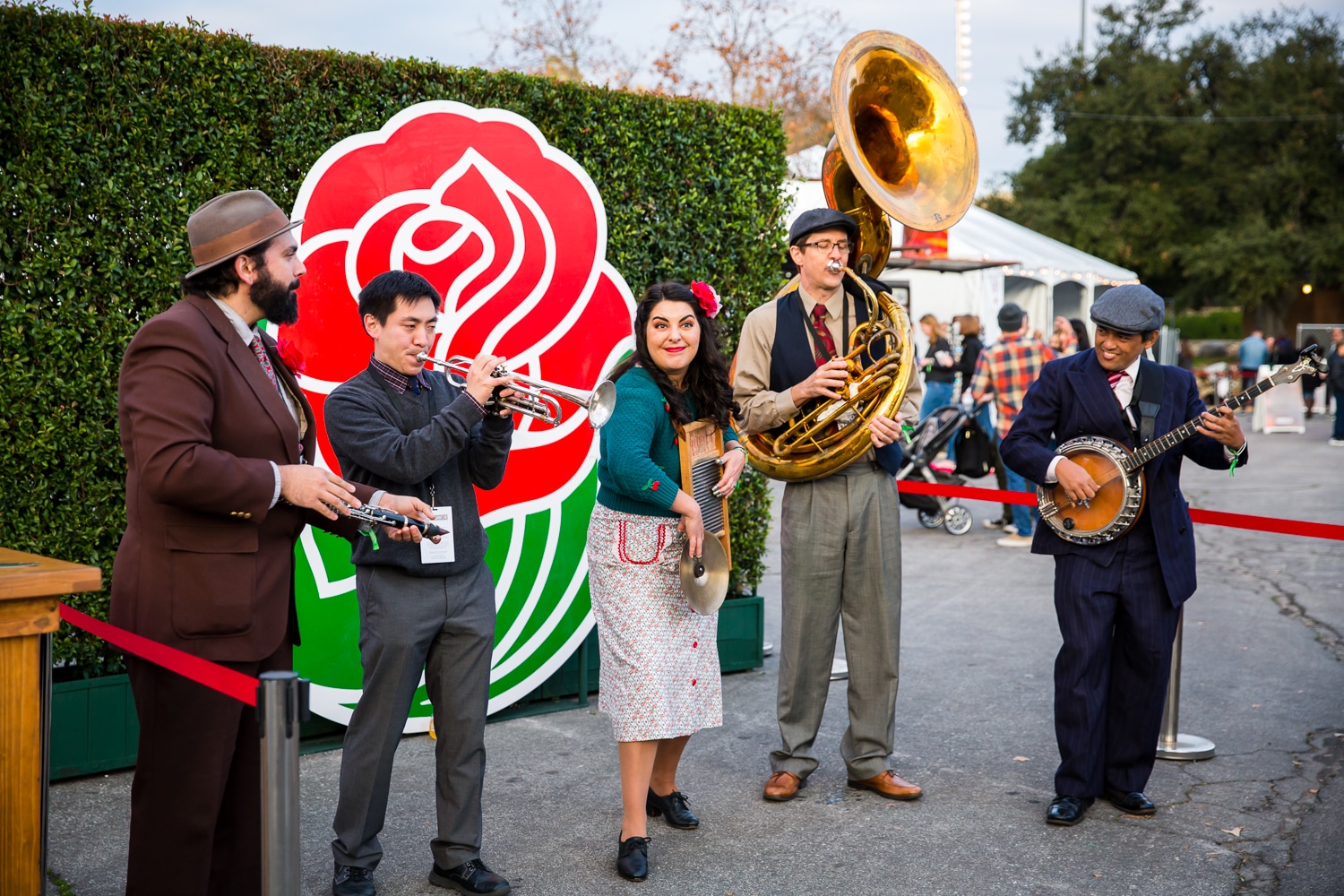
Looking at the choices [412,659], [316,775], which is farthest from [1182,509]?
[316,775]

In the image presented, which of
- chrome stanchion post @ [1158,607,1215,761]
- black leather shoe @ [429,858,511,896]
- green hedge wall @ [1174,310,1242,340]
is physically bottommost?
black leather shoe @ [429,858,511,896]

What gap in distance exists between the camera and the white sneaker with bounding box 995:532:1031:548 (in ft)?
31.3

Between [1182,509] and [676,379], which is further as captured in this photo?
[1182,509]

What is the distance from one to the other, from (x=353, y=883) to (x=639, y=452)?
1.53m

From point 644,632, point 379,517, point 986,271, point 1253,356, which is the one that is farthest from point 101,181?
point 1253,356

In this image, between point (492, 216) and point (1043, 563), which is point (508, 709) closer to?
point (492, 216)

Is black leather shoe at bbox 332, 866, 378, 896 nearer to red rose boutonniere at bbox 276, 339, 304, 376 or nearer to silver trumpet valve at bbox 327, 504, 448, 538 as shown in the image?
silver trumpet valve at bbox 327, 504, 448, 538

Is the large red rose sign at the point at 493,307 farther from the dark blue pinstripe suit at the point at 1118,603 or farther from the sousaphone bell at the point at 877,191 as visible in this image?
the dark blue pinstripe suit at the point at 1118,603

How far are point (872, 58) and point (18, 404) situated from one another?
3318 mm

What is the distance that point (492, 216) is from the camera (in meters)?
4.90

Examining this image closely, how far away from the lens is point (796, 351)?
4.33m

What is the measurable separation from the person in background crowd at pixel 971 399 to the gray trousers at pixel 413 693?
23.0ft

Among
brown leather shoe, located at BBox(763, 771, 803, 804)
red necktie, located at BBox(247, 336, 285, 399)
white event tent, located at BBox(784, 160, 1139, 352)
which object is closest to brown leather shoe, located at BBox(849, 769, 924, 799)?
brown leather shoe, located at BBox(763, 771, 803, 804)

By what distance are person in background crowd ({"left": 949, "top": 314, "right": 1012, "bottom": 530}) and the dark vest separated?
5598 mm
